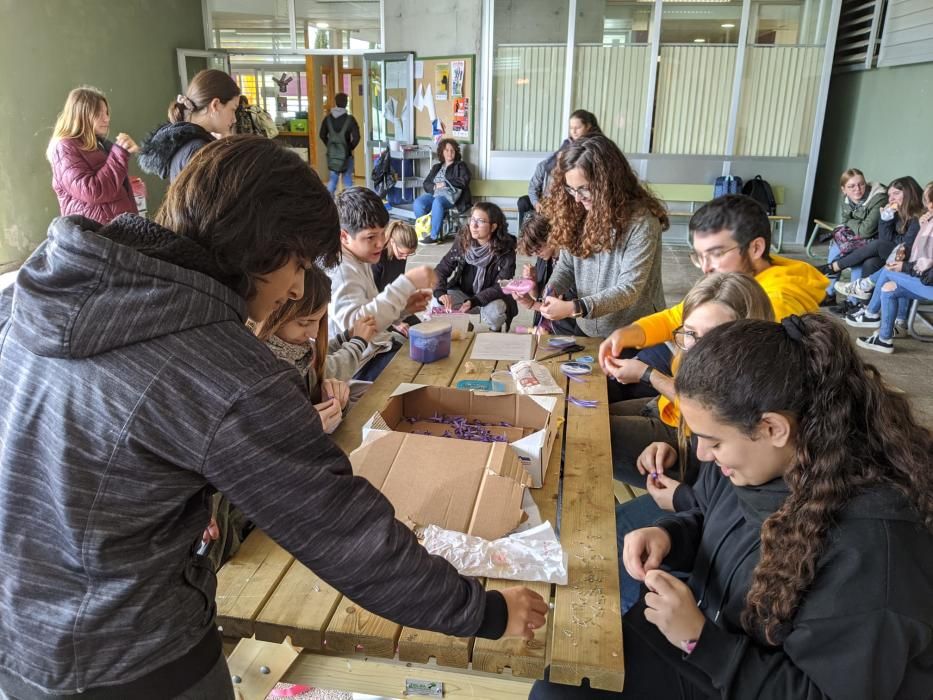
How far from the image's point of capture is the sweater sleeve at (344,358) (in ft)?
8.06

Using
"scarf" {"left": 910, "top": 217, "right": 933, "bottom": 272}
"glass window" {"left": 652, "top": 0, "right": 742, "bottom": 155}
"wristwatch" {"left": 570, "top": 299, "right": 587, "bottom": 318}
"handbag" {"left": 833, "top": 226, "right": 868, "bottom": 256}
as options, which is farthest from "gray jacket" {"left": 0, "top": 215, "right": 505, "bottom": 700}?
"glass window" {"left": 652, "top": 0, "right": 742, "bottom": 155}

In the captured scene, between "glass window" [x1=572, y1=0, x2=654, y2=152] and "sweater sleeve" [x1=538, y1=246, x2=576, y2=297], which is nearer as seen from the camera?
"sweater sleeve" [x1=538, y1=246, x2=576, y2=297]

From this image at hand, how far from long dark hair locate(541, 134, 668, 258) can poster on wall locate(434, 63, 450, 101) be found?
629 centimetres

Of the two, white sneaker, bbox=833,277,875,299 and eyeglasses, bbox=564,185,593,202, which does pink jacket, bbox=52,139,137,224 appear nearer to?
eyeglasses, bbox=564,185,593,202

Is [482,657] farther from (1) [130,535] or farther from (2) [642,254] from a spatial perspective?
(2) [642,254]

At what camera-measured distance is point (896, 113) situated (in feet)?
24.3

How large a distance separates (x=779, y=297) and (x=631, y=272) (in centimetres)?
74

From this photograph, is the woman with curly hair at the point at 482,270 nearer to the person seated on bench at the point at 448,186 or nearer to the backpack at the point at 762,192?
the person seated on bench at the point at 448,186

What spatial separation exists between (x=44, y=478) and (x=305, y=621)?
0.54 metres

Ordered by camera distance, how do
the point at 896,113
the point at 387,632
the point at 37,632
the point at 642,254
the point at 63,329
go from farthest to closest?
the point at 896,113, the point at 642,254, the point at 387,632, the point at 37,632, the point at 63,329

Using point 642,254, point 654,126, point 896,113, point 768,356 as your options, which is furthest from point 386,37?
point 768,356

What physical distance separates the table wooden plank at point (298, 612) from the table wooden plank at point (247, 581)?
19 mm

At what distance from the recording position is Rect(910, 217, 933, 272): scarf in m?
4.92

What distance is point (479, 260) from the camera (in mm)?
4188
